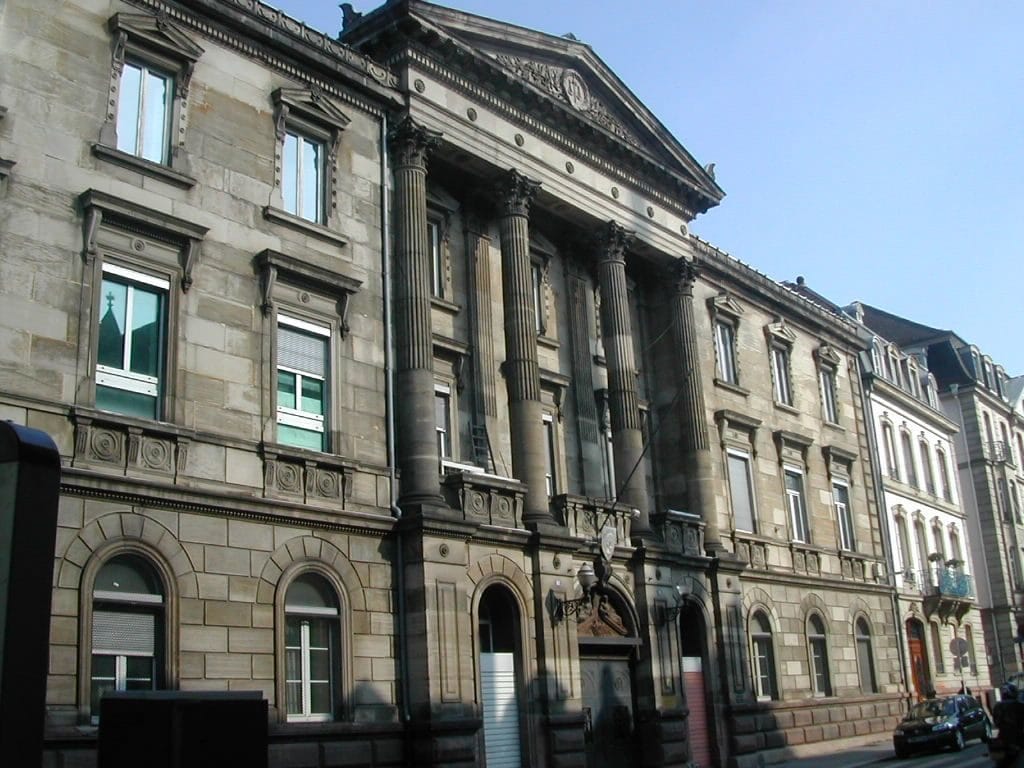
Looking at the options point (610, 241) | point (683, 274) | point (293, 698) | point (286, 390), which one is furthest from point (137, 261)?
point (683, 274)

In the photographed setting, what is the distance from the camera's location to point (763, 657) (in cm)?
3159

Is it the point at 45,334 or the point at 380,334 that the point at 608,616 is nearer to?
the point at 380,334

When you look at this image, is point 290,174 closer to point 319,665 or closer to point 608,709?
point 319,665

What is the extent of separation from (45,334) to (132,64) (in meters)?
5.34

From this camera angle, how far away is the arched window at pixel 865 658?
36250mm

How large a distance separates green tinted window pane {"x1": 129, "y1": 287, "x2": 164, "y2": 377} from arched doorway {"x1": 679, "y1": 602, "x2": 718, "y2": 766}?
603 inches

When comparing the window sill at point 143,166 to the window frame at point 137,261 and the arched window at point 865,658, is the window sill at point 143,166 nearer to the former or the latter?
the window frame at point 137,261

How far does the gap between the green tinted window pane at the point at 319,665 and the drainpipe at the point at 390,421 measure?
1.49 meters

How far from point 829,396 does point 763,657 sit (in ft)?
37.6

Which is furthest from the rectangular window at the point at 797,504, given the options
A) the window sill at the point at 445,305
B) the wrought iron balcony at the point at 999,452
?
the wrought iron balcony at the point at 999,452

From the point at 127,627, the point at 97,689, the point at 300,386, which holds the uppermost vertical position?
the point at 300,386

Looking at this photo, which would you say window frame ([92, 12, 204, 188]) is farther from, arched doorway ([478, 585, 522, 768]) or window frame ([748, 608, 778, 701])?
window frame ([748, 608, 778, 701])

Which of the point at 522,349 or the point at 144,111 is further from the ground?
the point at 144,111

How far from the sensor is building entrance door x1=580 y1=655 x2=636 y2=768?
2455 centimetres
